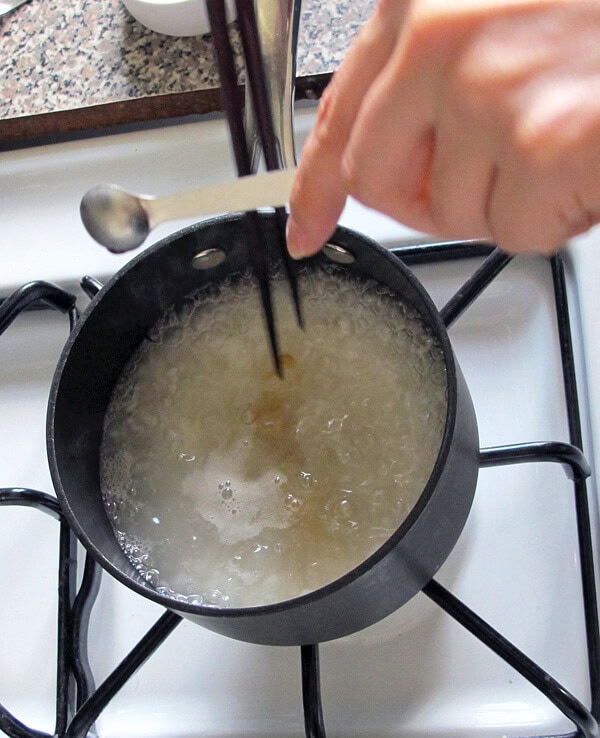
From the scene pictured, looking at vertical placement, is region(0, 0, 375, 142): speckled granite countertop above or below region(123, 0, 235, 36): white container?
below

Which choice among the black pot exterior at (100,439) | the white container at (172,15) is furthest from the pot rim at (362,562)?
the white container at (172,15)

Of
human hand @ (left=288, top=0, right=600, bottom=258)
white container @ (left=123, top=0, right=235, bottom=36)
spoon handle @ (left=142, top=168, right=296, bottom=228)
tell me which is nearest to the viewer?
human hand @ (left=288, top=0, right=600, bottom=258)

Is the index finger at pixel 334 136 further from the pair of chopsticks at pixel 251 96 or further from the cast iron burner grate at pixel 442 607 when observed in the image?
the cast iron burner grate at pixel 442 607

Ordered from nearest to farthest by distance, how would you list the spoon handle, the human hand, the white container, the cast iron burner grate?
the human hand < the spoon handle < the cast iron burner grate < the white container

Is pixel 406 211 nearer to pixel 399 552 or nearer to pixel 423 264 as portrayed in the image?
pixel 399 552

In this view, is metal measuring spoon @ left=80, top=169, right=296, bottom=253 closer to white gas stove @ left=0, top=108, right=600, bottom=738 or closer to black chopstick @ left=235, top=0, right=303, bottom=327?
black chopstick @ left=235, top=0, right=303, bottom=327

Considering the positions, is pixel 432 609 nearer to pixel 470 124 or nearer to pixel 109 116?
pixel 470 124

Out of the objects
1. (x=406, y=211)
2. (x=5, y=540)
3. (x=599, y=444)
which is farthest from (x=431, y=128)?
(x=5, y=540)

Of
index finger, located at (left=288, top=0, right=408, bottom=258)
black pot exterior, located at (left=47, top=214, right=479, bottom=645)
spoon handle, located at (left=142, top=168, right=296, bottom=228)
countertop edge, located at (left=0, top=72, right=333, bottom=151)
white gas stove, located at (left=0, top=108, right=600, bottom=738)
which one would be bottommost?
white gas stove, located at (left=0, top=108, right=600, bottom=738)

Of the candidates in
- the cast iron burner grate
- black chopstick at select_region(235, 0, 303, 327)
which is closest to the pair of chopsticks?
black chopstick at select_region(235, 0, 303, 327)
